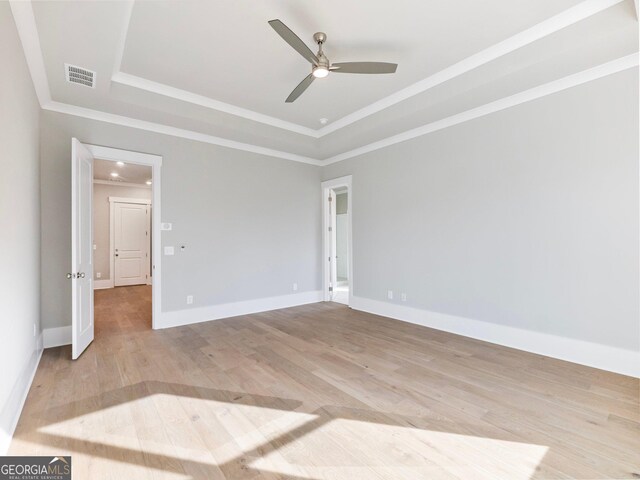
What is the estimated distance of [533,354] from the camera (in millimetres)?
3256

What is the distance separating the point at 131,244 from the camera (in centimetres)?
842

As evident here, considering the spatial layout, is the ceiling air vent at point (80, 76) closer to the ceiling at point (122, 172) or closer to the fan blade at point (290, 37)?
the fan blade at point (290, 37)

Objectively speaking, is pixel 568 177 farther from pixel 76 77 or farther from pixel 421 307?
pixel 76 77

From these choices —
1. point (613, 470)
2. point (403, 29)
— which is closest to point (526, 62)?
point (403, 29)

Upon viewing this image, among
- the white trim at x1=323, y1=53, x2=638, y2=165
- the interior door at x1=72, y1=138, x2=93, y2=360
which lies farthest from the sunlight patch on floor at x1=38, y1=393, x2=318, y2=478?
the white trim at x1=323, y1=53, x2=638, y2=165

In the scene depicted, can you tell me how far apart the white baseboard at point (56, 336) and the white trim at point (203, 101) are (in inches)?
115

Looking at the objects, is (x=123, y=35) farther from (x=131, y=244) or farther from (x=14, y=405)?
(x=131, y=244)

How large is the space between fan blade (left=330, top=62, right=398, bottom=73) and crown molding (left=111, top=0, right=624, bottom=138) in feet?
3.44

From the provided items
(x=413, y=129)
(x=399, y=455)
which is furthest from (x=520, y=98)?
(x=399, y=455)

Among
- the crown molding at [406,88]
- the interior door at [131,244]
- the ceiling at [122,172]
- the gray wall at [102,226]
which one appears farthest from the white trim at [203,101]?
the interior door at [131,244]

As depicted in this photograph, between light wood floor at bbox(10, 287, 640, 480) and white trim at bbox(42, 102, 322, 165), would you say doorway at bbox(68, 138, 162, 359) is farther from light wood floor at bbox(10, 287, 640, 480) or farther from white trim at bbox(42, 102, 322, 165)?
light wood floor at bbox(10, 287, 640, 480)

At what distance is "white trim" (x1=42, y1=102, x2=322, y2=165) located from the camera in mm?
3645

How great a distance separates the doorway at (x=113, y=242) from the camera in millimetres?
3281

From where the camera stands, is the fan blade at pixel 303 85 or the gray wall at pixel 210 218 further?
the gray wall at pixel 210 218
